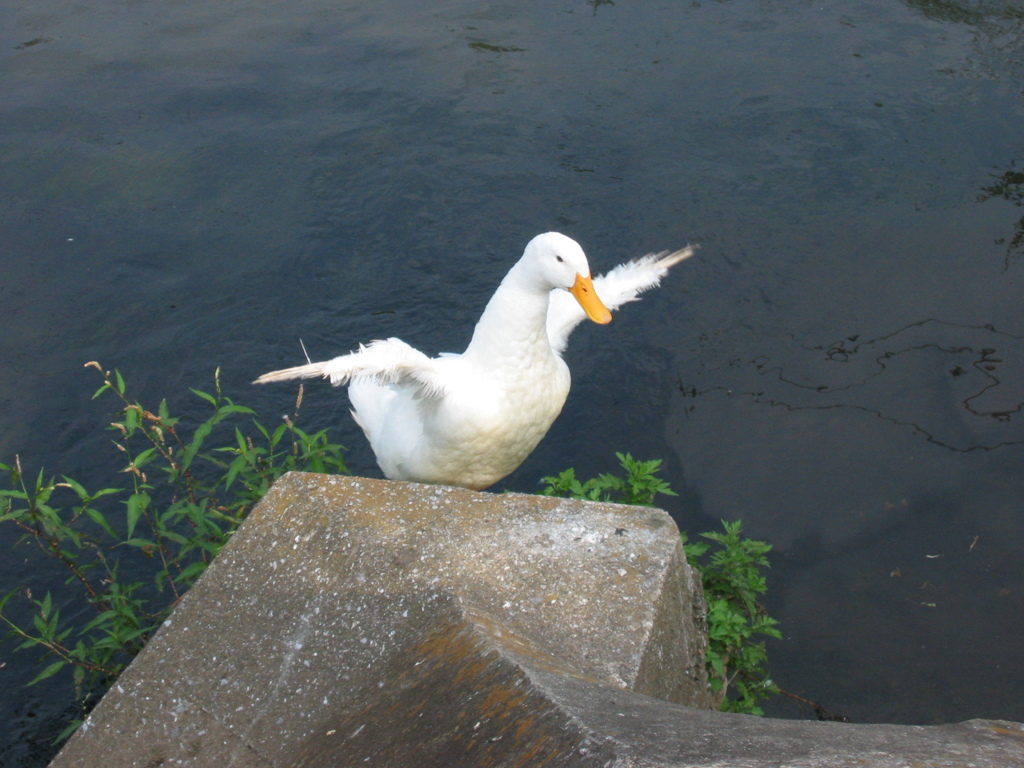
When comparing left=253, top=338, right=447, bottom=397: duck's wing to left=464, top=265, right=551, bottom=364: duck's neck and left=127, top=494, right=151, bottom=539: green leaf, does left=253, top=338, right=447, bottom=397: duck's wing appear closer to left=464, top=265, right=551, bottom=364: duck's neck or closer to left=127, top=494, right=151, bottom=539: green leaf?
left=464, top=265, right=551, bottom=364: duck's neck

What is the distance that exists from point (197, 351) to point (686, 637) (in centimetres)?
389

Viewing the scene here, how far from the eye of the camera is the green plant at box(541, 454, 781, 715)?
3086 mm

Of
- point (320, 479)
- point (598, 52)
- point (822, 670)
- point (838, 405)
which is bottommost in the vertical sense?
point (822, 670)

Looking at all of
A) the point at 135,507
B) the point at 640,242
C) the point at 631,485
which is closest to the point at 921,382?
the point at 640,242

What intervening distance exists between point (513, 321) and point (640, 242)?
2.47 metres

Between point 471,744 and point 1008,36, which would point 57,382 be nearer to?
point 471,744

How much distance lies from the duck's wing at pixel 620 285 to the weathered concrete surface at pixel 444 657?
186cm

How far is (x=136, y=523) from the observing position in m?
4.05

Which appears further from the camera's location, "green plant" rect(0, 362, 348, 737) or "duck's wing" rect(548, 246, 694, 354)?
"duck's wing" rect(548, 246, 694, 354)

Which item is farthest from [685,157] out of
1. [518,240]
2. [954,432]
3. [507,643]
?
[507,643]

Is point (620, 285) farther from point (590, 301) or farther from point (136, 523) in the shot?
point (136, 523)

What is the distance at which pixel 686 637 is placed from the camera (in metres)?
2.73

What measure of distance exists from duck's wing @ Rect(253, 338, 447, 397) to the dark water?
1310 mm

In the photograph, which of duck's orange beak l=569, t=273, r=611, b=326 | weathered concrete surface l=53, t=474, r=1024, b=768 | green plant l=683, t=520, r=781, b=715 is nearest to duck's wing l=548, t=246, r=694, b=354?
duck's orange beak l=569, t=273, r=611, b=326
